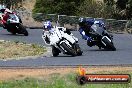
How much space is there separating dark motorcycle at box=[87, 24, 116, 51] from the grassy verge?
2282 mm

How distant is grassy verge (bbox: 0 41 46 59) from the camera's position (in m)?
18.7

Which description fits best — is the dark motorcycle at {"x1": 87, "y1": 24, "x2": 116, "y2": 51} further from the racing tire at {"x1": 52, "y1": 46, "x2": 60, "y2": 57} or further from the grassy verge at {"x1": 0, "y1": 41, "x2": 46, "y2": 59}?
the racing tire at {"x1": 52, "y1": 46, "x2": 60, "y2": 57}

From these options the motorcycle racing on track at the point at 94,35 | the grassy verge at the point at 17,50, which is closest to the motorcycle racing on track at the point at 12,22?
the grassy verge at the point at 17,50

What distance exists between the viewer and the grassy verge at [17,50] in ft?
61.4

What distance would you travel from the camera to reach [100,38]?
21141mm

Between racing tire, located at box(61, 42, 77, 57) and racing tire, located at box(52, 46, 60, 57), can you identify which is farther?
racing tire, located at box(52, 46, 60, 57)

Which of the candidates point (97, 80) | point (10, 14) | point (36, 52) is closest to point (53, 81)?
point (97, 80)

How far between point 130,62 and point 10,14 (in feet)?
45.8

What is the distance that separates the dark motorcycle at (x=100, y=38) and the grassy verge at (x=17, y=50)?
2.28 metres

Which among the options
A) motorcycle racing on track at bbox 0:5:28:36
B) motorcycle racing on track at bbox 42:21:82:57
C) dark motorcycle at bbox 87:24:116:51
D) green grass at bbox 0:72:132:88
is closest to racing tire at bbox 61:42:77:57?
motorcycle racing on track at bbox 42:21:82:57

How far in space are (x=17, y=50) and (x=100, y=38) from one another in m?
3.75

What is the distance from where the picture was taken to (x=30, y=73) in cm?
1290

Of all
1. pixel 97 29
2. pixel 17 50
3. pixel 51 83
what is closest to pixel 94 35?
pixel 97 29

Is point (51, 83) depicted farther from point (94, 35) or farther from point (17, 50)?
point (94, 35)
